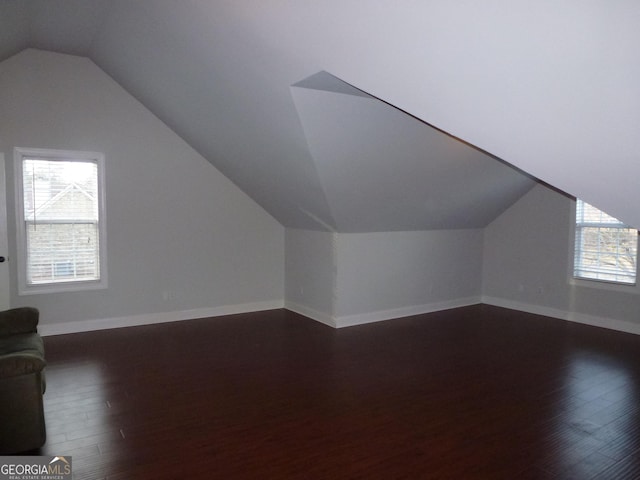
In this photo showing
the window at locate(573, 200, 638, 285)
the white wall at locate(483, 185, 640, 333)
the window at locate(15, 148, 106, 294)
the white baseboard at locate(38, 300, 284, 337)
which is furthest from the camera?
the white wall at locate(483, 185, 640, 333)

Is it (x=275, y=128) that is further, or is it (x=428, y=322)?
(x=428, y=322)

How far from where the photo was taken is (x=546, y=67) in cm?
182

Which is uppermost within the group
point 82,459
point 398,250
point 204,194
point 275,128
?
point 275,128

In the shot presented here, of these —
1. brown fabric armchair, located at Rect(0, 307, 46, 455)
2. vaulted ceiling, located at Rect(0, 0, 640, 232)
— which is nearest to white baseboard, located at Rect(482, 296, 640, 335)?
vaulted ceiling, located at Rect(0, 0, 640, 232)

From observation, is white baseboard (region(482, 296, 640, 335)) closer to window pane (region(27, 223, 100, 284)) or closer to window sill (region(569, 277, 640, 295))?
window sill (region(569, 277, 640, 295))

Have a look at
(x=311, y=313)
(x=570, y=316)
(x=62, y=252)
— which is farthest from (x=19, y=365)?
(x=570, y=316)

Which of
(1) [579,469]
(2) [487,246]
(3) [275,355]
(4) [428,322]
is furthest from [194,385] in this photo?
(2) [487,246]

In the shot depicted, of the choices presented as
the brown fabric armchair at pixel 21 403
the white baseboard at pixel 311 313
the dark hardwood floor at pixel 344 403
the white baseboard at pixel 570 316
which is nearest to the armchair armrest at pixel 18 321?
the dark hardwood floor at pixel 344 403

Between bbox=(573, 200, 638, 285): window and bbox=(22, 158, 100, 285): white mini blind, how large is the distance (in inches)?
233

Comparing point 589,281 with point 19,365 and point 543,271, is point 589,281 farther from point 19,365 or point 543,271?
point 19,365

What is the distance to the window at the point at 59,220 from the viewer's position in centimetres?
487

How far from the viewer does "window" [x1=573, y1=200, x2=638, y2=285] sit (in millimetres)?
5477

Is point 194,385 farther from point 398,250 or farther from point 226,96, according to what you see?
point 398,250

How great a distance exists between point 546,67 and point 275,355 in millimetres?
3426
